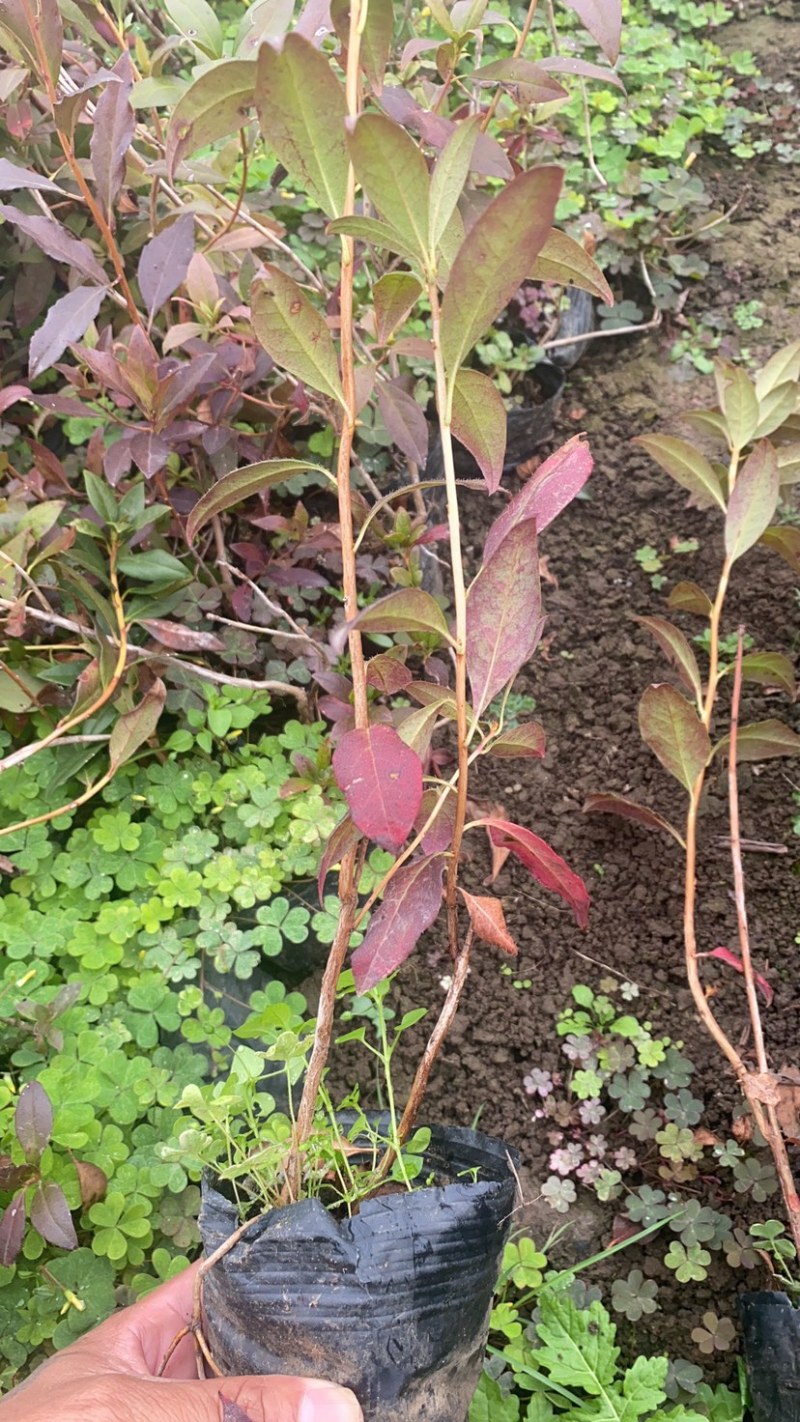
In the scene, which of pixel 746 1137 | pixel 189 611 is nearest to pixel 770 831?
pixel 746 1137

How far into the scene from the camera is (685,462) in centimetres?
205

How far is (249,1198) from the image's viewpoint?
128cm

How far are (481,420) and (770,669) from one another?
1210mm

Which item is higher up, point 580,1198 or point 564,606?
point 564,606

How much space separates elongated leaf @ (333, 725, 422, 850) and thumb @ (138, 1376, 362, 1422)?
606mm

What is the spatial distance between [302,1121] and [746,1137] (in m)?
1.09

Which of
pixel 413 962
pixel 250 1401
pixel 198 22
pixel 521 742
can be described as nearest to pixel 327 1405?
pixel 250 1401

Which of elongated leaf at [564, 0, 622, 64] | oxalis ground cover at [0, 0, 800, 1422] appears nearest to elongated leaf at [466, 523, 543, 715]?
oxalis ground cover at [0, 0, 800, 1422]

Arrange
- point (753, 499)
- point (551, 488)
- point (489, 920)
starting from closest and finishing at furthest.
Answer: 1. point (551, 488)
2. point (489, 920)
3. point (753, 499)

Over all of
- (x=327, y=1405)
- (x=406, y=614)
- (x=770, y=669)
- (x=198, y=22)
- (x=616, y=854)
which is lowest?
(x=616, y=854)

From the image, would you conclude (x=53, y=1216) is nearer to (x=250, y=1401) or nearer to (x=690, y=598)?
(x=250, y=1401)

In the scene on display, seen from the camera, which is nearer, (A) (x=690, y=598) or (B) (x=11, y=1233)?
(B) (x=11, y=1233)

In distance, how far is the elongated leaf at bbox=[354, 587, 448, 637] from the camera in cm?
96

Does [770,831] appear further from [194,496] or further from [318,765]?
[194,496]
